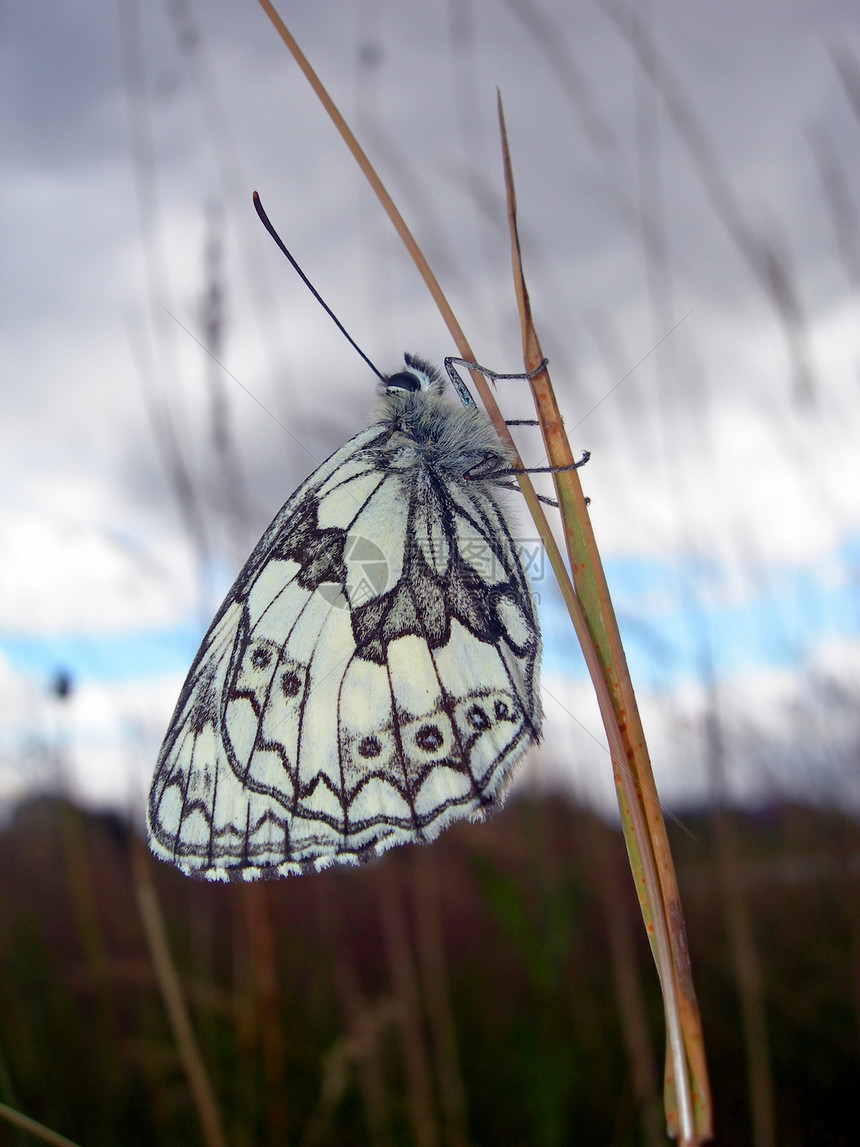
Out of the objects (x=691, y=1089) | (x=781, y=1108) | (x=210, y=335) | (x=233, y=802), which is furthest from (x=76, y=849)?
(x=781, y=1108)

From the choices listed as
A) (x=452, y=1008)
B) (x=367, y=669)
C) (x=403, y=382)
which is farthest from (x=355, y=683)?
(x=452, y=1008)

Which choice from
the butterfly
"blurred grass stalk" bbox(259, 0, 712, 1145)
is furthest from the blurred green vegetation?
"blurred grass stalk" bbox(259, 0, 712, 1145)

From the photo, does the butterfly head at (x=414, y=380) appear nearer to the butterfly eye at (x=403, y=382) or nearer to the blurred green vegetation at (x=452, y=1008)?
the butterfly eye at (x=403, y=382)

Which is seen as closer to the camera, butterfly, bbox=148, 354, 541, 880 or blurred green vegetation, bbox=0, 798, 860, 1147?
butterfly, bbox=148, 354, 541, 880

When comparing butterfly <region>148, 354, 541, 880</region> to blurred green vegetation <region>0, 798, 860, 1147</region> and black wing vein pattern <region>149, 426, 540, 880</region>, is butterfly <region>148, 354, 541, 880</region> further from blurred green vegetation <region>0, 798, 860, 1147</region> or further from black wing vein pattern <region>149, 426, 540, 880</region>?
blurred green vegetation <region>0, 798, 860, 1147</region>

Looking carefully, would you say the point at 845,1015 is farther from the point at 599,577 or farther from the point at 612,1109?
the point at 599,577

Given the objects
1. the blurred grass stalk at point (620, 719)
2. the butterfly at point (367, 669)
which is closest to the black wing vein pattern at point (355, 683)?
the butterfly at point (367, 669)
